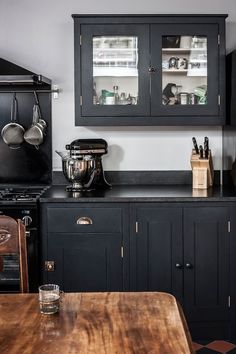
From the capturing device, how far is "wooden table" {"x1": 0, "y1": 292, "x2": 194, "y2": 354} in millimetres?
1476

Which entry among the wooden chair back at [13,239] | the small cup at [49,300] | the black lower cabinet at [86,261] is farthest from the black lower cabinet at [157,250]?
the small cup at [49,300]

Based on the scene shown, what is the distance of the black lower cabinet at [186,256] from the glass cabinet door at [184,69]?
704mm

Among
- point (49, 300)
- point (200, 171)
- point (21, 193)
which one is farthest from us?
point (200, 171)

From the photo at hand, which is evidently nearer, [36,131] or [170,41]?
[170,41]

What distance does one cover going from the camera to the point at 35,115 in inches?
157

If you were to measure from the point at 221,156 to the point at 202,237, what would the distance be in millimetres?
854

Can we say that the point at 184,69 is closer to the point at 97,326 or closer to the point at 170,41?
the point at 170,41

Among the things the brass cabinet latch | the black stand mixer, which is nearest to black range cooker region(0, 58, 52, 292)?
A: the black stand mixer

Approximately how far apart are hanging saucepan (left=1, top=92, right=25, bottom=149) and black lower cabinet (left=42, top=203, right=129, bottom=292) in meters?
0.76

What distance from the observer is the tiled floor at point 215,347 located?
10.9 ft

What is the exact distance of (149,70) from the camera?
3705 millimetres

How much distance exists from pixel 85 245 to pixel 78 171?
520 mm

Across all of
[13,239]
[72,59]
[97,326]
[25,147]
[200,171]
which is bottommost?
[97,326]

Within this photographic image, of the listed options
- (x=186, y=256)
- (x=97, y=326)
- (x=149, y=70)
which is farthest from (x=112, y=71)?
(x=97, y=326)
